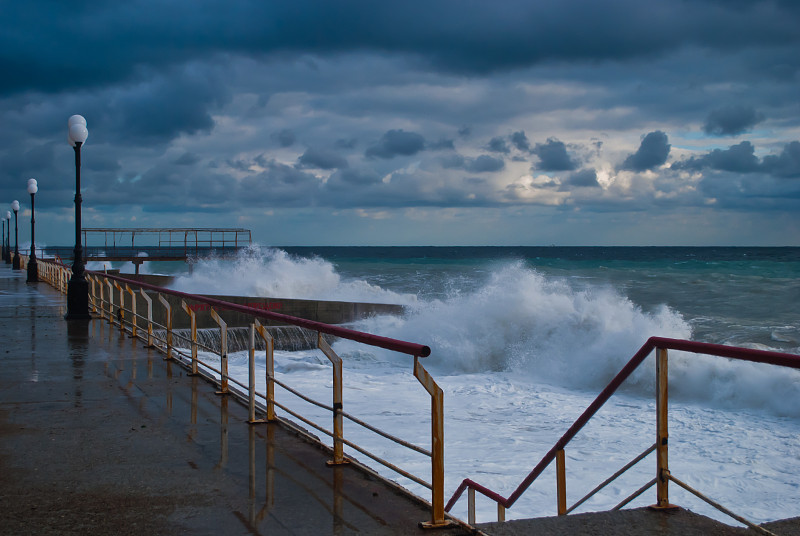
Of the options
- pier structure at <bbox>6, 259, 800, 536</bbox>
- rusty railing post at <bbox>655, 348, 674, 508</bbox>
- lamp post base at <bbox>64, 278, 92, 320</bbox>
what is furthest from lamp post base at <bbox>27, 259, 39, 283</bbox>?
rusty railing post at <bbox>655, 348, 674, 508</bbox>

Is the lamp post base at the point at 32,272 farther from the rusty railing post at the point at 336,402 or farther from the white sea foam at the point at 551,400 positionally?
the rusty railing post at the point at 336,402

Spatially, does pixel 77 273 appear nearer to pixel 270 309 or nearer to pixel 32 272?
pixel 270 309

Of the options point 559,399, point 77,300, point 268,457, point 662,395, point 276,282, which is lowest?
point 559,399

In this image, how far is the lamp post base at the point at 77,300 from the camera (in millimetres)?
13633

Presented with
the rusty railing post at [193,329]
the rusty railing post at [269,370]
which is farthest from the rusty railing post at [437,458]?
the rusty railing post at [193,329]

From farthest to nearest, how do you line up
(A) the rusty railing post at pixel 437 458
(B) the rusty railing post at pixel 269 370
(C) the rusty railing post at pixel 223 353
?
(C) the rusty railing post at pixel 223 353 < (B) the rusty railing post at pixel 269 370 < (A) the rusty railing post at pixel 437 458

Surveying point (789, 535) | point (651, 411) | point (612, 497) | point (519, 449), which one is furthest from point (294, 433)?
point (651, 411)

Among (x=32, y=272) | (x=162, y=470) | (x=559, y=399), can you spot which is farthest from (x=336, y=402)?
(x=32, y=272)

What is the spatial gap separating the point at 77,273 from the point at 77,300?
1.77 ft

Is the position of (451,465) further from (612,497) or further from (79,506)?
(79,506)

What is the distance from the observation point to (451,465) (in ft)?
27.7

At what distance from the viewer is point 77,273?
45.1 ft

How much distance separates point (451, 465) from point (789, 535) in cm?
575

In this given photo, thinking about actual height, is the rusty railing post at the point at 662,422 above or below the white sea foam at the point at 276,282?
above
